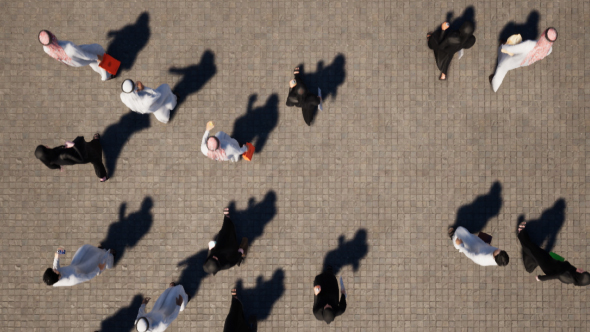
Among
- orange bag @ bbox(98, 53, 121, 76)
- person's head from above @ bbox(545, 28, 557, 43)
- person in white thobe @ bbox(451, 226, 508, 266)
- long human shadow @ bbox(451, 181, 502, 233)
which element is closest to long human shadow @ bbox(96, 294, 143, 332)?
orange bag @ bbox(98, 53, 121, 76)

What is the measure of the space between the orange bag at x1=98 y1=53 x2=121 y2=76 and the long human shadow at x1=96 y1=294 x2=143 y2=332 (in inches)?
202

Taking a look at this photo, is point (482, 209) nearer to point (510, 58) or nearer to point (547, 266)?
point (547, 266)

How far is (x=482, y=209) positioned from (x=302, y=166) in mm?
4238

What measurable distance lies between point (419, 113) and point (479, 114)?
1.38m

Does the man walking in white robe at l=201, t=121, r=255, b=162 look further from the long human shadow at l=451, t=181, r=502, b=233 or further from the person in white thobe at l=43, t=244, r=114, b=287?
the long human shadow at l=451, t=181, r=502, b=233

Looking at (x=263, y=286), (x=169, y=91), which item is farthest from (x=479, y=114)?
(x=169, y=91)

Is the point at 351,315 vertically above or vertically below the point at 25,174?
below

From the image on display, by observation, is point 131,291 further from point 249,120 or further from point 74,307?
point 249,120

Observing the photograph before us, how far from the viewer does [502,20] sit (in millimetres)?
8023

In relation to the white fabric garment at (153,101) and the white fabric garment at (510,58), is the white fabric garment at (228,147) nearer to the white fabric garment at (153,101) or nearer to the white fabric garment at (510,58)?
the white fabric garment at (153,101)

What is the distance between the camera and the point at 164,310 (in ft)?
23.2

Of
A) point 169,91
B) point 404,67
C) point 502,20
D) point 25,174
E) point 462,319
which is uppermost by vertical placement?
point 502,20

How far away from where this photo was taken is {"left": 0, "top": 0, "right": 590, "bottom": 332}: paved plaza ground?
790 centimetres

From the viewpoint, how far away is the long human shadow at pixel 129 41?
8047 mm
